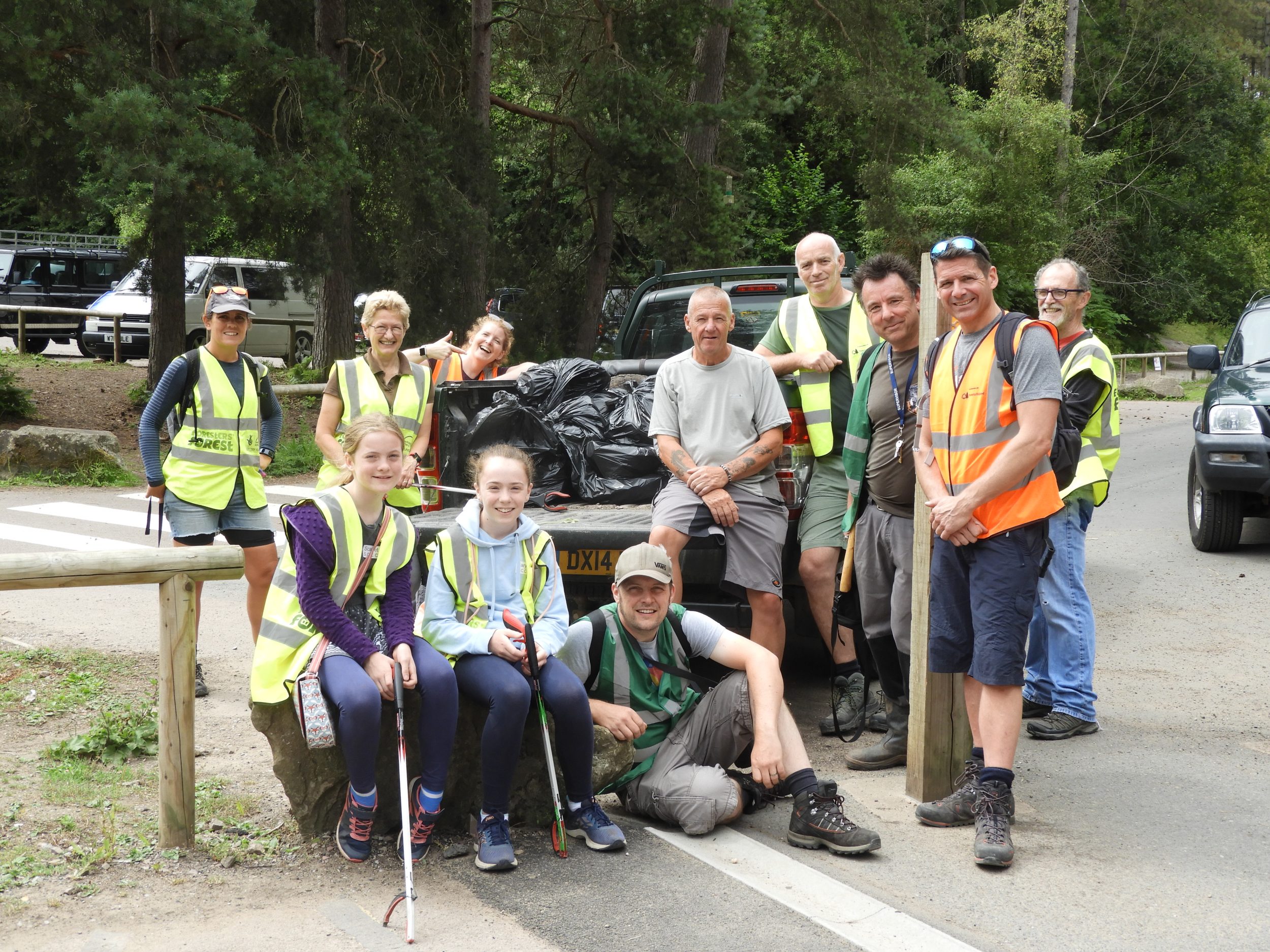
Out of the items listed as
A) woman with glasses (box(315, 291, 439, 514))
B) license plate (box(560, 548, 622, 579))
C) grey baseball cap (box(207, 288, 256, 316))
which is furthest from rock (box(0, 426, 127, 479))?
license plate (box(560, 548, 622, 579))

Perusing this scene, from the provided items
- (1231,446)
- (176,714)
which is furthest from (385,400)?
(1231,446)

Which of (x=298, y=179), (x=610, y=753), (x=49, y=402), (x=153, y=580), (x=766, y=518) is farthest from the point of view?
(x=49, y=402)

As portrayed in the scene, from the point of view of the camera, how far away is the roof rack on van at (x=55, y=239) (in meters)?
34.2

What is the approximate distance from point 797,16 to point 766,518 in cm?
1988

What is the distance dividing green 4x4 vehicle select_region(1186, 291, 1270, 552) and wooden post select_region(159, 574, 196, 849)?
7829mm

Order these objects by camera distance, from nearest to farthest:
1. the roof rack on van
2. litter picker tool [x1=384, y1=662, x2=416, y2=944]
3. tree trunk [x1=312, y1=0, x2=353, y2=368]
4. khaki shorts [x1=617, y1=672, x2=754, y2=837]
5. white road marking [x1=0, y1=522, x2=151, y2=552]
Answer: litter picker tool [x1=384, y1=662, x2=416, y2=944]
khaki shorts [x1=617, y1=672, x2=754, y2=837]
white road marking [x1=0, y1=522, x2=151, y2=552]
tree trunk [x1=312, y1=0, x2=353, y2=368]
the roof rack on van

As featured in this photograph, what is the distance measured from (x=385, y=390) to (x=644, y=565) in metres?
2.14

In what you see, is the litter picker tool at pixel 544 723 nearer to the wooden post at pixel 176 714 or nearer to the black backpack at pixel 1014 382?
the wooden post at pixel 176 714

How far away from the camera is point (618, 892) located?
13.0ft

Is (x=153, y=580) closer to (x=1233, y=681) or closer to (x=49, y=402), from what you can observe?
(x=1233, y=681)

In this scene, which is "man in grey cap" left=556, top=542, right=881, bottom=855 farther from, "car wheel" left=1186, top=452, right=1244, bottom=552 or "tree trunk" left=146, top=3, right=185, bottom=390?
"tree trunk" left=146, top=3, right=185, bottom=390

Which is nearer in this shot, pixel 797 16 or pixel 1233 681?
pixel 1233 681

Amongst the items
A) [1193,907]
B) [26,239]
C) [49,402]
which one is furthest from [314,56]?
[26,239]

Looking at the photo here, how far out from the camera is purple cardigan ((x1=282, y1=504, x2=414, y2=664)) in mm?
4176
